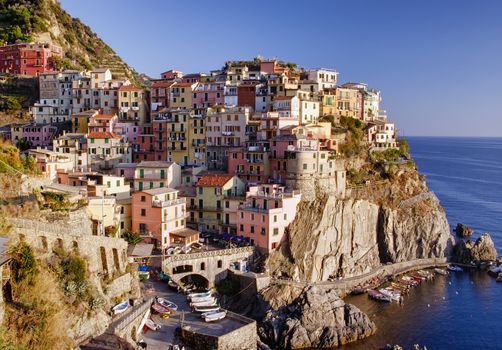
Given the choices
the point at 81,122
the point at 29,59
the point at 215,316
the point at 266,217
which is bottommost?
the point at 215,316

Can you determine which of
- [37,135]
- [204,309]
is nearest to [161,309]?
[204,309]

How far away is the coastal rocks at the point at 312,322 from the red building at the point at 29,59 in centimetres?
5969

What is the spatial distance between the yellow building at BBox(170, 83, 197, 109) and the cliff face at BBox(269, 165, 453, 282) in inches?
1017

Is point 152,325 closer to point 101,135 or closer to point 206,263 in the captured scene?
point 206,263

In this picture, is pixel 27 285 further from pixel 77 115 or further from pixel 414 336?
pixel 77 115

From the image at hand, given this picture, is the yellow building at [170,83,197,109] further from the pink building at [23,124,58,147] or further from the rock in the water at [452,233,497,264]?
the rock in the water at [452,233,497,264]

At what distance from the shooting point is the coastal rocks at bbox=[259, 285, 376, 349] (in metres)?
42.5

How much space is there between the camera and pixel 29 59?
282ft

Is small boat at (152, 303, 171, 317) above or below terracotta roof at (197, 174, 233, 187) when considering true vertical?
below

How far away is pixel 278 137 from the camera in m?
59.8

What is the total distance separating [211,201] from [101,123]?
21966 mm

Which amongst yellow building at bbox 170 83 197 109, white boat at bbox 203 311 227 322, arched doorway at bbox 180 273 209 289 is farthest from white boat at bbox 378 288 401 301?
yellow building at bbox 170 83 197 109

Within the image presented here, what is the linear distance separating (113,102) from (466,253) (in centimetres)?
5094

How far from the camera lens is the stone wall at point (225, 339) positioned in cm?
3481
